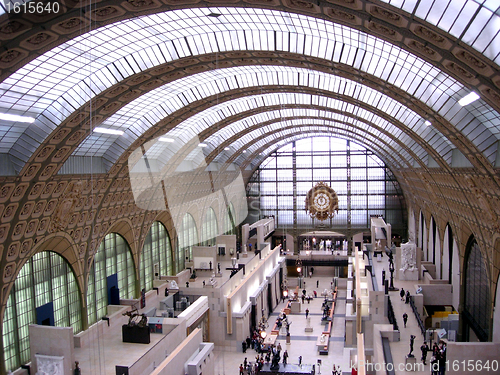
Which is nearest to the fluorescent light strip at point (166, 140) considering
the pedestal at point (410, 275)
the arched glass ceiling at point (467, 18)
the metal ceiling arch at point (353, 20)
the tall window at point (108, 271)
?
the tall window at point (108, 271)

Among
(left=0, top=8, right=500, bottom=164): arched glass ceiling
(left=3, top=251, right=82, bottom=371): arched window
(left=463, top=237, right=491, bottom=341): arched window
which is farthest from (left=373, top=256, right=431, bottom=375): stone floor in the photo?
(left=3, top=251, right=82, bottom=371): arched window

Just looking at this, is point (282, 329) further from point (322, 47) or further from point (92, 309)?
point (322, 47)

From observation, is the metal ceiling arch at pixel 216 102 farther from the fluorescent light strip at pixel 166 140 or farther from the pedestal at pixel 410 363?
the pedestal at pixel 410 363

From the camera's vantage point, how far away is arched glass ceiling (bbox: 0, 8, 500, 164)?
20.6m

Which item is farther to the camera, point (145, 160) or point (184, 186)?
point (184, 186)

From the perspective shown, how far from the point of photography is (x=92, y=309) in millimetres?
33438

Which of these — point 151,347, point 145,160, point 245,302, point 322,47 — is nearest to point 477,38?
point 322,47

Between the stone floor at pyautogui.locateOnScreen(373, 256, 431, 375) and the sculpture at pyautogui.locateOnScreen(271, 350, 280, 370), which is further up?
the stone floor at pyautogui.locateOnScreen(373, 256, 431, 375)

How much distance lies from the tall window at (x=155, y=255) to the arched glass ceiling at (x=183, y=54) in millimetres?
20522

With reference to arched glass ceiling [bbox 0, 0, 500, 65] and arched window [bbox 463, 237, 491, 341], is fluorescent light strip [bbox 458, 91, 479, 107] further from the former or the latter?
arched window [bbox 463, 237, 491, 341]

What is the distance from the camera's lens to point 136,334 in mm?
27031

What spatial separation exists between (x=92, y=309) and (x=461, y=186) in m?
25.5

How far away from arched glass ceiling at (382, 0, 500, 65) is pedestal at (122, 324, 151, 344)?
20.9 metres

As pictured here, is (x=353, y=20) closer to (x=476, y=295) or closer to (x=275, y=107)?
(x=476, y=295)
